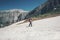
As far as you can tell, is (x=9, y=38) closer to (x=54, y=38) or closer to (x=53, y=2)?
(x=54, y=38)

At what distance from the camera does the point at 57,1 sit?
136m

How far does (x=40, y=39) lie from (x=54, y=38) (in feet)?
5.10

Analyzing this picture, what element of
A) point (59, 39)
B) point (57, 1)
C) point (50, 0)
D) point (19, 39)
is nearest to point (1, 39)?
point (19, 39)

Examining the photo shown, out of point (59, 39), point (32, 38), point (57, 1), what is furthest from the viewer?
point (57, 1)

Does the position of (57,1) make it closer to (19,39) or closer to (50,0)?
(50,0)

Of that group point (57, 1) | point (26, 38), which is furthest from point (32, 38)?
point (57, 1)

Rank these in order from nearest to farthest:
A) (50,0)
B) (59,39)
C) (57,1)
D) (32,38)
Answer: (59,39)
(32,38)
(57,1)
(50,0)

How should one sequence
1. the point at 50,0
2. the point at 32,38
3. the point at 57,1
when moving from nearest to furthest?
the point at 32,38
the point at 57,1
the point at 50,0

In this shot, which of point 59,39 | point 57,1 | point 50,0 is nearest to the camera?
point 59,39

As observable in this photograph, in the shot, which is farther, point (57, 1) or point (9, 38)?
point (57, 1)

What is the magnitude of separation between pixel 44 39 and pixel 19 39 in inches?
119

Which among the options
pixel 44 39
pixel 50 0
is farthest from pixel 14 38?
pixel 50 0

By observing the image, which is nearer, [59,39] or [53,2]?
[59,39]

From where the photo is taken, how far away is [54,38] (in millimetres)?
18547
